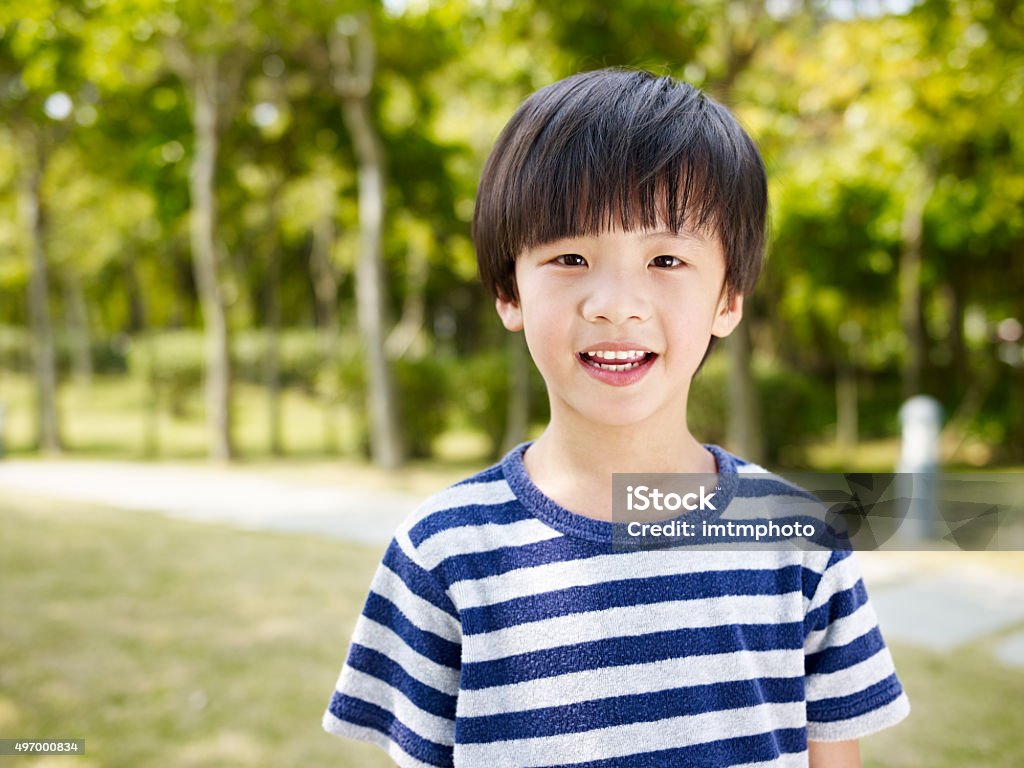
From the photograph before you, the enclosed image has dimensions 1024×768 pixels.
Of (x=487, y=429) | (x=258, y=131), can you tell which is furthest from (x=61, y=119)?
(x=487, y=429)

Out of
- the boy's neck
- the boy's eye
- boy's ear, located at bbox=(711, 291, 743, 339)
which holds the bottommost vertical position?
the boy's neck

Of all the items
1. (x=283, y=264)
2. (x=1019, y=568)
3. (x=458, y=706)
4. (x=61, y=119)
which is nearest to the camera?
(x=458, y=706)

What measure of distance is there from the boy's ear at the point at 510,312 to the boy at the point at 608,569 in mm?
74

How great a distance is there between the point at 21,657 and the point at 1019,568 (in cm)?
563

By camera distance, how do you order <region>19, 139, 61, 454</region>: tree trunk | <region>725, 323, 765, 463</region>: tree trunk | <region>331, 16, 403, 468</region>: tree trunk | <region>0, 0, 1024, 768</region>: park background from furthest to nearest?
<region>19, 139, 61, 454</region>: tree trunk < <region>331, 16, 403, 468</region>: tree trunk < <region>725, 323, 765, 463</region>: tree trunk < <region>0, 0, 1024, 768</region>: park background

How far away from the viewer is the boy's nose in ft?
3.91

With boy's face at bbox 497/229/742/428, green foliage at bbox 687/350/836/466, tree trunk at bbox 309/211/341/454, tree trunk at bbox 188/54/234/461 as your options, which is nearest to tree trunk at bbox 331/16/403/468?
tree trunk at bbox 309/211/341/454

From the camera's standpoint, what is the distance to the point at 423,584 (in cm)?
127

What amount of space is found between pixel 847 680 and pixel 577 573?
1.37ft

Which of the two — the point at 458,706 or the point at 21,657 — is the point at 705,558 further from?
the point at 21,657

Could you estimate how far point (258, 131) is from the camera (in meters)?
12.2

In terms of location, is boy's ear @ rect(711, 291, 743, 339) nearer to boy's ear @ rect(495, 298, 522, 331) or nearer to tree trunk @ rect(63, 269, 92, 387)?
boy's ear @ rect(495, 298, 522, 331)

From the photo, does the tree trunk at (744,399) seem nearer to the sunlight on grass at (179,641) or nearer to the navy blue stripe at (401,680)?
the sunlight on grass at (179,641)

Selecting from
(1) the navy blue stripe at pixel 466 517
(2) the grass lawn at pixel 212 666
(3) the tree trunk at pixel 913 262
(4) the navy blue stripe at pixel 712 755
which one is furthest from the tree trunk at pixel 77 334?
(4) the navy blue stripe at pixel 712 755
